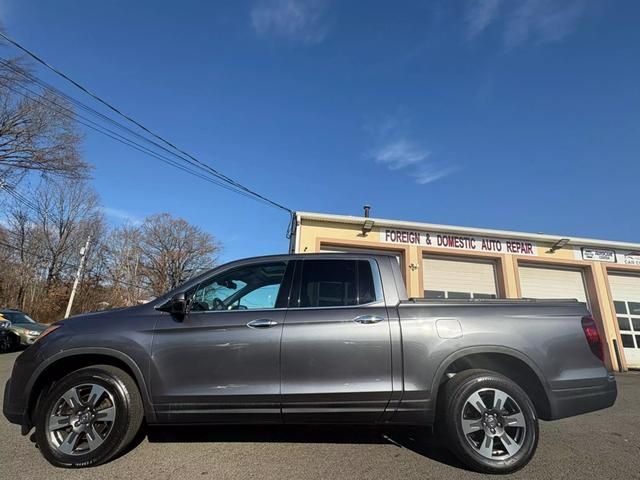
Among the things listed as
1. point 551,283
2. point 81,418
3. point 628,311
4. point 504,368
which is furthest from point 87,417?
point 628,311

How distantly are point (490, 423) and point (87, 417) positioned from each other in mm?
3369

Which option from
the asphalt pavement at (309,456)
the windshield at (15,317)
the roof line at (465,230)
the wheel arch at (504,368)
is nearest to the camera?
the asphalt pavement at (309,456)

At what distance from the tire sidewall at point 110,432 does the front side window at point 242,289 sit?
2.97ft

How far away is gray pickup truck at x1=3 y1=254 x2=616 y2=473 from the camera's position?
10.4ft

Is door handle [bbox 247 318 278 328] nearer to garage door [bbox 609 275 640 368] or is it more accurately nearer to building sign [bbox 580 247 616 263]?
building sign [bbox 580 247 616 263]

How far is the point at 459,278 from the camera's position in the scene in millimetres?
12523

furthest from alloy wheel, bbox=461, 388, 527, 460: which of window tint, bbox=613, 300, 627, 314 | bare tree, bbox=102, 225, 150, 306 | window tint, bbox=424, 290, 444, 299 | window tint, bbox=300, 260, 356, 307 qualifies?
bare tree, bbox=102, 225, 150, 306

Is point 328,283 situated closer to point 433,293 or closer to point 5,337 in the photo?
point 433,293

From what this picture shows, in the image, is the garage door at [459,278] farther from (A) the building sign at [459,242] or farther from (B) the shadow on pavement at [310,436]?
(B) the shadow on pavement at [310,436]

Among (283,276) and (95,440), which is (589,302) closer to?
(283,276)

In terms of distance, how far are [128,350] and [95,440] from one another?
742 millimetres

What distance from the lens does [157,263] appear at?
51.4 meters

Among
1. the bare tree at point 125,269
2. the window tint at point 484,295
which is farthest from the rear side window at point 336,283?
the bare tree at point 125,269

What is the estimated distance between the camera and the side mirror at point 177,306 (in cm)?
340
